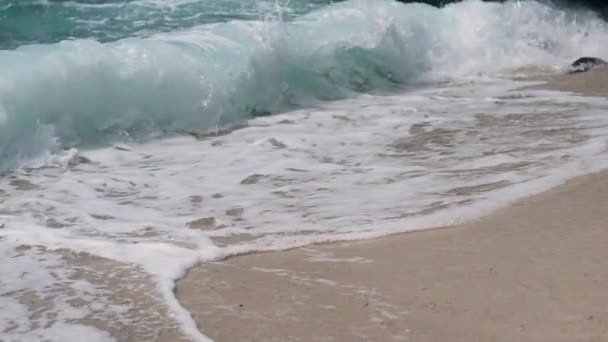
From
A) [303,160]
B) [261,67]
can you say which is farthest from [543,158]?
[261,67]

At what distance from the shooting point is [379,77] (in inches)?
347

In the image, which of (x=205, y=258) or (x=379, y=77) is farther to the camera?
(x=379, y=77)

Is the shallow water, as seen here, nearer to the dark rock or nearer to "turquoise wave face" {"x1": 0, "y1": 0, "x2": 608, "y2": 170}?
"turquoise wave face" {"x1": 0, "y1": 0, "x2": 608, "y2": 170}

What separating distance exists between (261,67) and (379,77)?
1.45 m

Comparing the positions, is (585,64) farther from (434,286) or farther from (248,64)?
(434,286)

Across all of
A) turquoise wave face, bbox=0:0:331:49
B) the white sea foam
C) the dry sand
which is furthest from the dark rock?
the dry sand

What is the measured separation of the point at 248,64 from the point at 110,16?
14.3 ft

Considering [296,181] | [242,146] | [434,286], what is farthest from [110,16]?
[434,286]

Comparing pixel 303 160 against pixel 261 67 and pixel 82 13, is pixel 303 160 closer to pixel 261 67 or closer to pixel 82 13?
pixel 261 67

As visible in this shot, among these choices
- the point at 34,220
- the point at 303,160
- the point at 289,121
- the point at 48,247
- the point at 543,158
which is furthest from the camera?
the point at 289,121

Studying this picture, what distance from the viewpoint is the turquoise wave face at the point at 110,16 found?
10515 millimetres

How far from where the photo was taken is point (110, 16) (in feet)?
37.7

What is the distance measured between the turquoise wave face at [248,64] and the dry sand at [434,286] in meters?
2.95

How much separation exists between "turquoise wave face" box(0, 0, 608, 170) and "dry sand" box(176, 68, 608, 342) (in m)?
2.95
